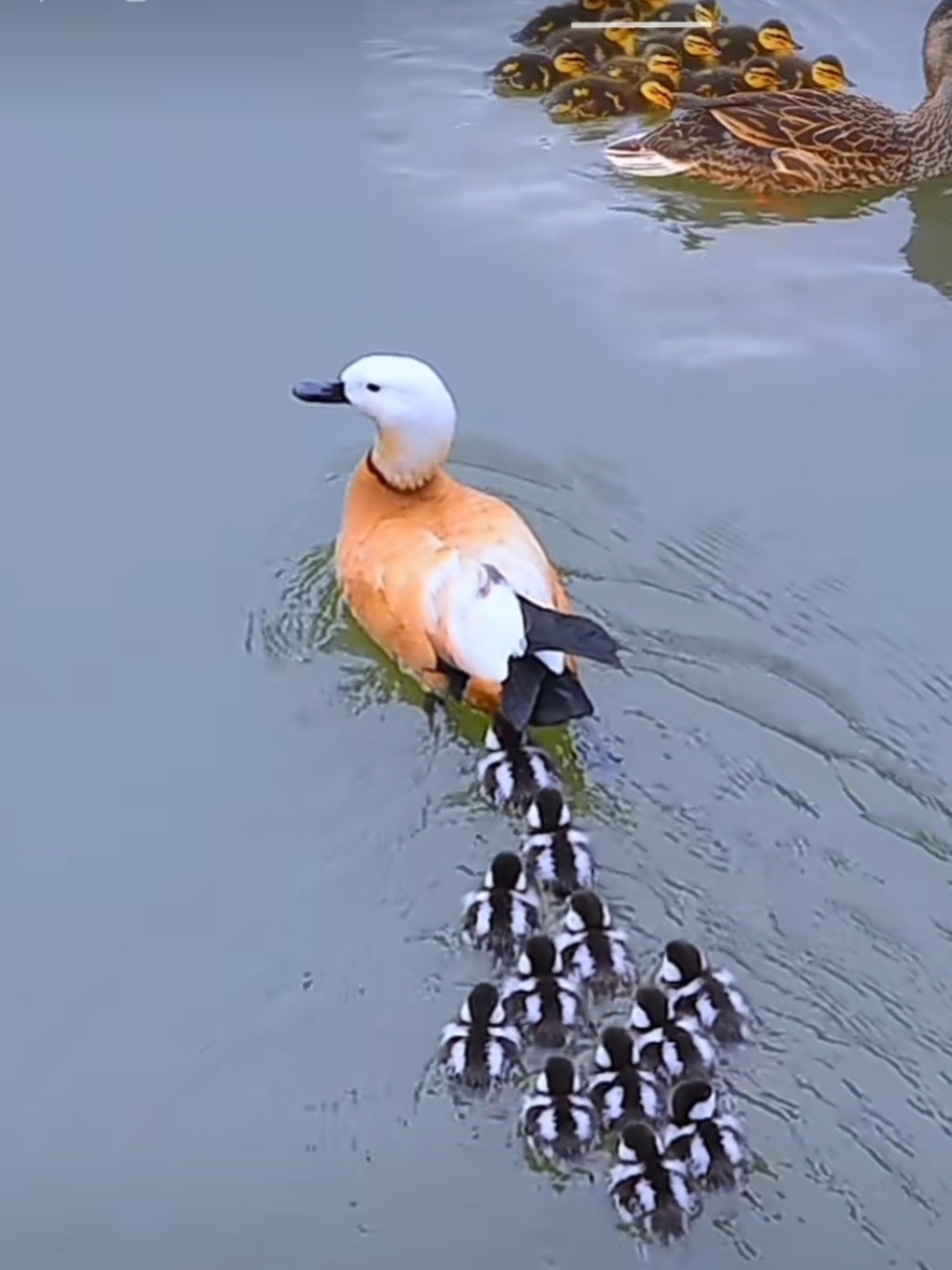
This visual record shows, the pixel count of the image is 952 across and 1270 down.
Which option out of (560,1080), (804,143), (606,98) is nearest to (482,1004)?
(560,1080)

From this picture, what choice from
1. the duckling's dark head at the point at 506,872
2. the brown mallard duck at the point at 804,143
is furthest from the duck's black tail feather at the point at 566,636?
the brown mallard duck at the point at 804,143

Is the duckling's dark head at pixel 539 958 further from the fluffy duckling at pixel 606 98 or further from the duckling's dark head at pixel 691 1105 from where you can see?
the fluffy duckling at pixel 606 98

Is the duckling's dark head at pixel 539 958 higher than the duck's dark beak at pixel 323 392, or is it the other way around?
the duck's dark beak at pixel 323 392

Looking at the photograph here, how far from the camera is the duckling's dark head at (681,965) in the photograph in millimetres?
3248

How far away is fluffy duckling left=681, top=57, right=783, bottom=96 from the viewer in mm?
5484

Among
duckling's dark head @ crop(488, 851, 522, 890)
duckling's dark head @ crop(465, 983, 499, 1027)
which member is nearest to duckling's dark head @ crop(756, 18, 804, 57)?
duckling's dark head @ crop(488, 851, 522, 890)

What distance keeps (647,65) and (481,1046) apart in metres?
3.13

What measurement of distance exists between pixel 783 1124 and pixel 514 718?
2.64 feet

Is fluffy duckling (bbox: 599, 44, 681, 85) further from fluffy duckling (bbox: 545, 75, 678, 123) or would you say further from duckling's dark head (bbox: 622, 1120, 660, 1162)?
duckling's dark head (bbox: 622, 1120, 660, 1162)

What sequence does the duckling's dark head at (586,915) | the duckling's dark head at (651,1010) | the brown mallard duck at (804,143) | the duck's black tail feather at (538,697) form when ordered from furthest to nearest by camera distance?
the brown mallard duck at (804,143)
the duck's black tail feather at (538,697)
the duckling's dark head at (586,915)
the duckling's dark head at (651,1010)

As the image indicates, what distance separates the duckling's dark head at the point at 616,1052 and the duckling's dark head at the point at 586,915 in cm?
20

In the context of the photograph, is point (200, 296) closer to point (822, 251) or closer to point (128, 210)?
point (128, 210)

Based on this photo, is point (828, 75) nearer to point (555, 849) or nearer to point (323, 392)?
point (323, 392)

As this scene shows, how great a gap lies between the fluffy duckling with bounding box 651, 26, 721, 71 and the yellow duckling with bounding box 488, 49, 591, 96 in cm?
24
